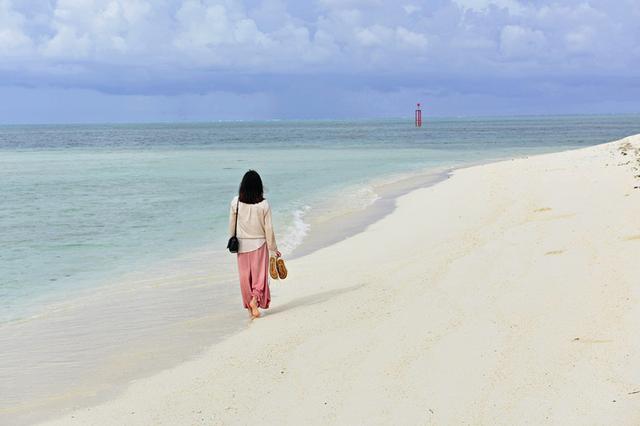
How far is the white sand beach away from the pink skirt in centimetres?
30

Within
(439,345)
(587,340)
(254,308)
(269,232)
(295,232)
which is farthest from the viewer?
(295,232)

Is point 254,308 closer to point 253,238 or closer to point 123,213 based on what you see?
point 253,238

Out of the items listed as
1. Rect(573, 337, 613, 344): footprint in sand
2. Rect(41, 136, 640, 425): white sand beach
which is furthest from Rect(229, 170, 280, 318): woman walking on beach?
Rect(573, 337, 613, 344): footprint in sand

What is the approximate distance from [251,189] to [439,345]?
3015mm

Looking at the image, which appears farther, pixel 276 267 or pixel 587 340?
pixel 276 267

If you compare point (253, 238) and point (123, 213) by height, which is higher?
point (253, 238)

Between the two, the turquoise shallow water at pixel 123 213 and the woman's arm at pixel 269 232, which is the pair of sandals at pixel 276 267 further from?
the turquoise shallow water at pixel 123 213

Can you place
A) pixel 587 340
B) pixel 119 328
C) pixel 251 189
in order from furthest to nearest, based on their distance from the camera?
pixel 119 328 < pixel 251 189 < pixel 587 340

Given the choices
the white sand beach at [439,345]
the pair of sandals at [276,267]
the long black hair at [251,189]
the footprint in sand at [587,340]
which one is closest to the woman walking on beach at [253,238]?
the long black hair at [251,189]

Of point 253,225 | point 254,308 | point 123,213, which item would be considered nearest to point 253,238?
point 253,225

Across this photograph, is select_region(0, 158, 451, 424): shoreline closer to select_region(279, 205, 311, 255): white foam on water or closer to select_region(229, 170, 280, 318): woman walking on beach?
select_region(279, 205, 311, 255): white foam on water

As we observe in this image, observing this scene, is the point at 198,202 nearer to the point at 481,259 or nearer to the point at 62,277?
the point at 62,277

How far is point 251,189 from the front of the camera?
28.1 feet

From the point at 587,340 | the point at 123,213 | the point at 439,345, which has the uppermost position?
the point at 587,340
